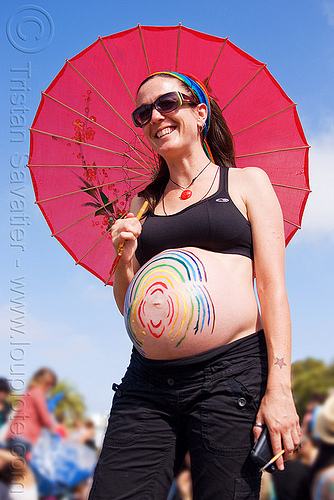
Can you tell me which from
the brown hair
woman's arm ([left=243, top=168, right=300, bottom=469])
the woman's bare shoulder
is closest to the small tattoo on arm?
woman's arm ([left=243, top=168, right=300, bottom=469])

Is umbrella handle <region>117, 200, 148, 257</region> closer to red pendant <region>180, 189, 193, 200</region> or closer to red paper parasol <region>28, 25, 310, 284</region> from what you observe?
red pendant <region>180, 189, 193, 200</region>

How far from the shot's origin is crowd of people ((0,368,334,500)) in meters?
4.14

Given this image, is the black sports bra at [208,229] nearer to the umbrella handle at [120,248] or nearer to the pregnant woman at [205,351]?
the pregnant woman at [205,351]

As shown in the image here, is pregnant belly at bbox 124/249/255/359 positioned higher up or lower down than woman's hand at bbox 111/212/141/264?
lower down

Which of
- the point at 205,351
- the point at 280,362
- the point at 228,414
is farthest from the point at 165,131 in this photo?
the point at 228,414

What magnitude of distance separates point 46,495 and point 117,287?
433 cm

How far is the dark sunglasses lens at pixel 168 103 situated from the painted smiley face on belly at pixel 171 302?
740 mm

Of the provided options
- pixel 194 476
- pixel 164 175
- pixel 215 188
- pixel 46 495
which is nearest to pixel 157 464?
pixel 194 476

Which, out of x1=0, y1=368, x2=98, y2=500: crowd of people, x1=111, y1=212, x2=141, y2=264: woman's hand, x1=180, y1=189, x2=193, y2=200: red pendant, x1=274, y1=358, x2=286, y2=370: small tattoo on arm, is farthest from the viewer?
x1=0, y1=368, x2=98, y2=500: crowd of people

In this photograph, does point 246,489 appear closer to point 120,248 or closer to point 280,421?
point 280,421

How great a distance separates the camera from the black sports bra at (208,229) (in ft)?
6.77

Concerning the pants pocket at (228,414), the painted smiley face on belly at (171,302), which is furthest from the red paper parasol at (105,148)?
the pants pocket at (228,414)

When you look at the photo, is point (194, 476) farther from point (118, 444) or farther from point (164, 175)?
point (164, 175)

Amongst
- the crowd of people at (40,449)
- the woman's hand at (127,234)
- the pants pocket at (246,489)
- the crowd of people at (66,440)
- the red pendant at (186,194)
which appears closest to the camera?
the pants pocket at (246,489)
